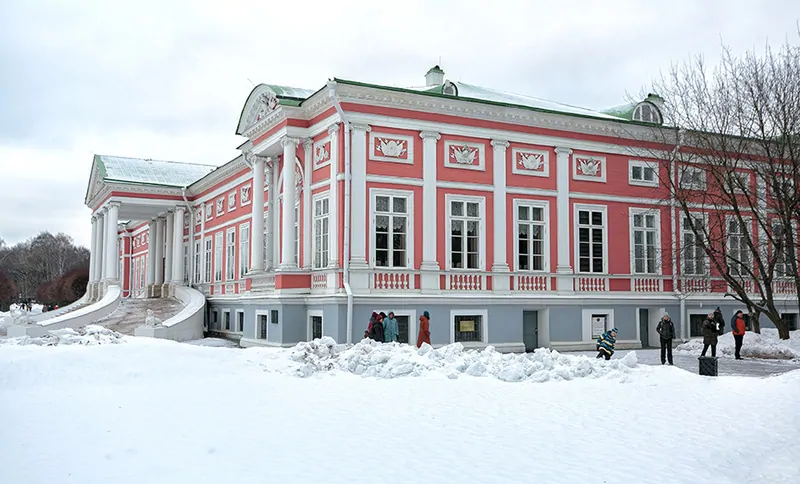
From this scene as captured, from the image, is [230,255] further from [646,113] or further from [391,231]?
[646,113]

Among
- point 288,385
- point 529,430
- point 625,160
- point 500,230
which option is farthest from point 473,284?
point 529,430

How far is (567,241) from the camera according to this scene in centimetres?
2231

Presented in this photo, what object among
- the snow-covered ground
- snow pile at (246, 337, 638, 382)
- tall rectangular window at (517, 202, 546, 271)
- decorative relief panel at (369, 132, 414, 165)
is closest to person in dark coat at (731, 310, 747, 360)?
tall rectangular window at (517, 202, 546, 271)

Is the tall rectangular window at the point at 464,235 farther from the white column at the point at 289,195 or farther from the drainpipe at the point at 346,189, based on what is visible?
the white column at the point at 289,195

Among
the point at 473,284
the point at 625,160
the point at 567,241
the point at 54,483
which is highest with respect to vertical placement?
the point at 625,160

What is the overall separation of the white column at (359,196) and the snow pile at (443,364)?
15.7 ft

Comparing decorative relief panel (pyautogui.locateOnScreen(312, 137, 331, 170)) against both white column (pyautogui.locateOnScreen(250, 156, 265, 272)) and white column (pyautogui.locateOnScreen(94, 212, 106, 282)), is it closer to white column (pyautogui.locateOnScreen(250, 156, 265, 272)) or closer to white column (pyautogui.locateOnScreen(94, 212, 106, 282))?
white column (pyautogui.locateOnScreen(250, 156, 265, 272))

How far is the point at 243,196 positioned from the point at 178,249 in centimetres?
845

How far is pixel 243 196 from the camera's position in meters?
30.2

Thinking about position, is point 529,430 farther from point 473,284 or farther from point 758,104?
point 758,104

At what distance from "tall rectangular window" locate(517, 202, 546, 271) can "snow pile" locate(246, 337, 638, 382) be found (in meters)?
7.87

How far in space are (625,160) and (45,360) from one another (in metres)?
18.4

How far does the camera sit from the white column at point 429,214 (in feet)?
66.6

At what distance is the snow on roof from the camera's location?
117 feet
